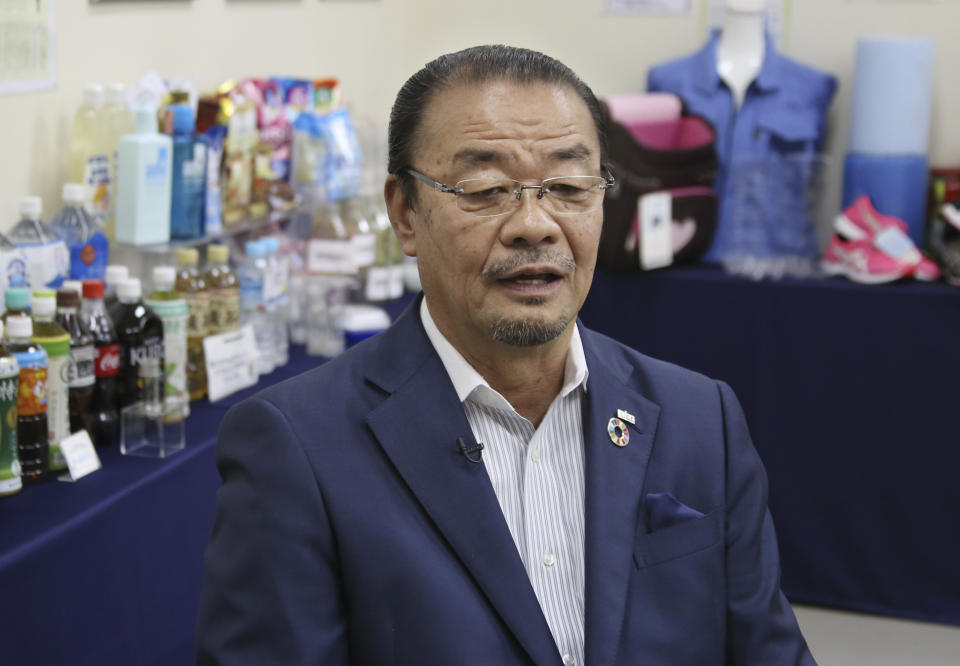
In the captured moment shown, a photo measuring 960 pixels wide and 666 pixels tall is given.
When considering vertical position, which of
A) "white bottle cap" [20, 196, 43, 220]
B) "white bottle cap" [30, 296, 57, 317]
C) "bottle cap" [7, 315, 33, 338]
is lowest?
"bottle cap" [7, 315, 33, 338]

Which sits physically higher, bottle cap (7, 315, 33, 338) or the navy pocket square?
bottle cap (7, 315, 33, 338)

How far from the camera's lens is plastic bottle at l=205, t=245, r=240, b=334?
273 cm

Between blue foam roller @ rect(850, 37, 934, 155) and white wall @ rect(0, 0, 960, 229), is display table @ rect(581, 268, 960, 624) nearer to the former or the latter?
blue foam roller @ rect(850, 37, 934, 155)

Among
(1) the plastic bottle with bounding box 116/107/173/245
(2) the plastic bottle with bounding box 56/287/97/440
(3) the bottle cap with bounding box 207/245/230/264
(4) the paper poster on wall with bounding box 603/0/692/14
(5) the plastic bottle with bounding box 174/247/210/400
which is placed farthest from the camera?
(4) the paper poster on wall with bounding box 603/0/692/14

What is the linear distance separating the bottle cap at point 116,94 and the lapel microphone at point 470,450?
61.1 inches

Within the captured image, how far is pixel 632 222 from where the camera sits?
3.86m

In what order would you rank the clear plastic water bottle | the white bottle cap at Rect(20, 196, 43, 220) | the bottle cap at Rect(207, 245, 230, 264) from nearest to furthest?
the white bottle cap at Rect(20, 196, 43, 220)
the bottle cap at Rect(207, 245, 230, 264)
the clear plastic water bottle

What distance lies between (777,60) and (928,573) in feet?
6.19

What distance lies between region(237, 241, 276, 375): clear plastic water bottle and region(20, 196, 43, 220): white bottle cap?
2.35ft

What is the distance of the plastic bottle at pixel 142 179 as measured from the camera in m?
2.55

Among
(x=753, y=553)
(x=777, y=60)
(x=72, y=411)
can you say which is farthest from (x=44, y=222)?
(x=777, y=60)

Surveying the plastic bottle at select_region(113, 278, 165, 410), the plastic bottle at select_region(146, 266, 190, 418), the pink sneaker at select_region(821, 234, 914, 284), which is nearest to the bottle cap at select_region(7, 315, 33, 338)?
the plastic bottle at select_region(113, 278, 165, 410)

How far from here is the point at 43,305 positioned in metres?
2.08

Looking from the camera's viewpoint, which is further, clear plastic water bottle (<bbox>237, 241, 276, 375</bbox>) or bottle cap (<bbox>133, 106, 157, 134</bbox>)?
clear plastic water bottle (<bbox>237, 241, 276, 375</bbox>)
